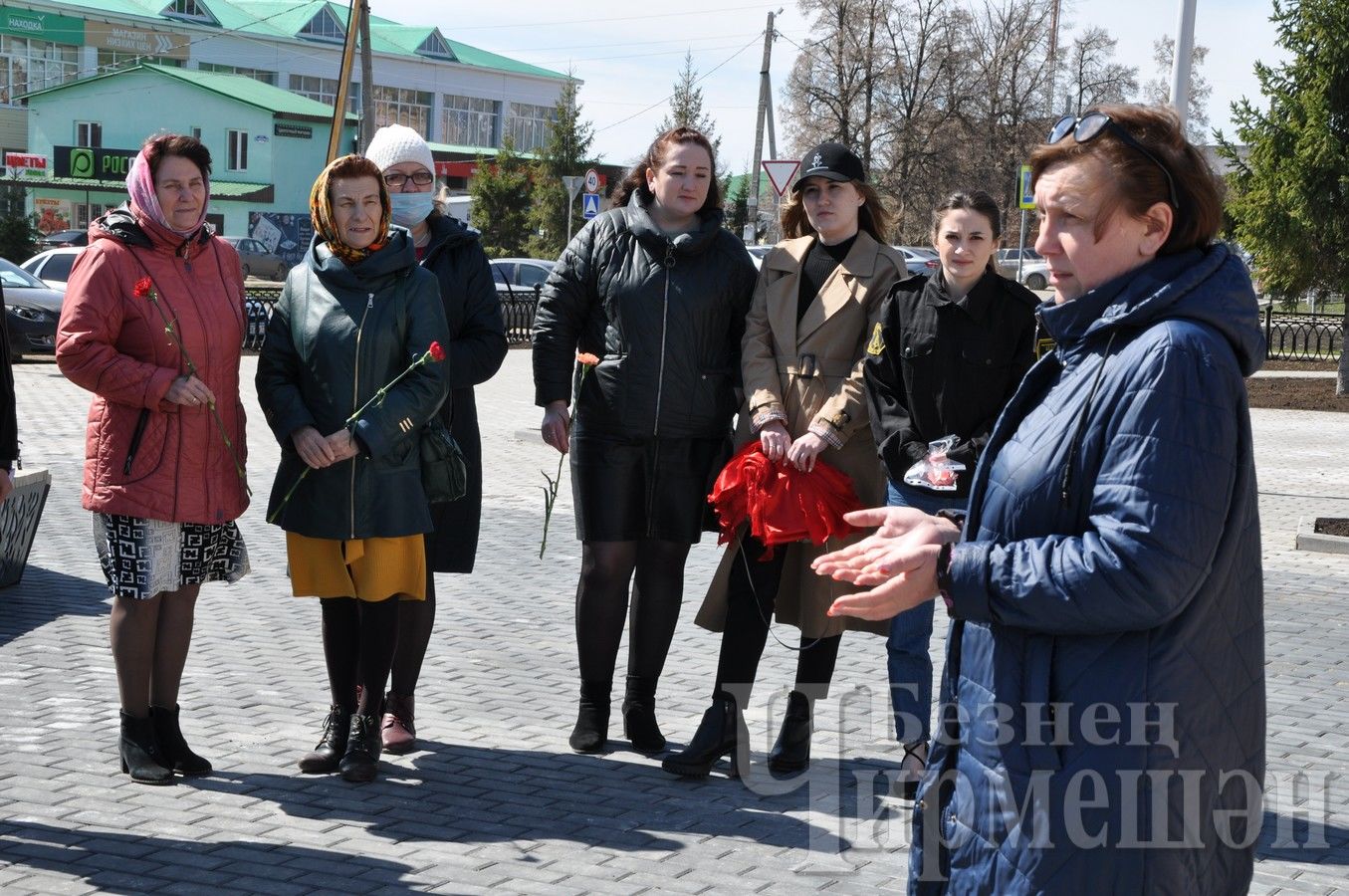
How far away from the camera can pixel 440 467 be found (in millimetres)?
5184

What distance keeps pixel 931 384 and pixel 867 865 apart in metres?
1.57

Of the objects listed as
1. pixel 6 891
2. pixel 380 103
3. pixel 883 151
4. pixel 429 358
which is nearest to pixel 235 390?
pixel 429 358

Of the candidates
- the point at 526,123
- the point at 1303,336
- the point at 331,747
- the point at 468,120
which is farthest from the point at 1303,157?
the point at 526,123

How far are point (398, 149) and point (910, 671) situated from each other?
8.55ft

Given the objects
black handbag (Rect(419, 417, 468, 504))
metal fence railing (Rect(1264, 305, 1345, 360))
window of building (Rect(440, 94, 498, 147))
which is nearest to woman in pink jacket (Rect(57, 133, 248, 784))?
black handbag (Rect(419, 417, 468, 504))

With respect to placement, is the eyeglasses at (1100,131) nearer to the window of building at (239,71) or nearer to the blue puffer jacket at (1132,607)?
the blue puffer jacket at (1132,607)

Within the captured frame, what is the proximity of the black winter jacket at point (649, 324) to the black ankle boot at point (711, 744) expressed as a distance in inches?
38.2

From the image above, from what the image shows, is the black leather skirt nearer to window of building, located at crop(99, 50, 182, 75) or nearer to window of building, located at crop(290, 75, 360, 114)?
window of building, located at crop(99, 50, 182, 75)

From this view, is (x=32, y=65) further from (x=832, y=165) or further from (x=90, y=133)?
(x=832, y=165)

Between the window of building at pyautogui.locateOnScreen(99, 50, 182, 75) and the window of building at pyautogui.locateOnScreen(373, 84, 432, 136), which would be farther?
the window of building at pyautogui.locateOnScreen(373, 84, 432, 136)

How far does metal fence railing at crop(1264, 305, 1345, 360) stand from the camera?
2942 cm

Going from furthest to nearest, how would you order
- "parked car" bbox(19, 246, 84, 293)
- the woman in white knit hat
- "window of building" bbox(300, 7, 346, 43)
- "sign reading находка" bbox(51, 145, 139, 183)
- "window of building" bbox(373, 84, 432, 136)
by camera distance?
1. "window of building" bbox(373, 84, 432, 136)
2. "window of building" bbox(300, 7, 346, 43)
3. "sign reading находка" bbox(51, 145, 139, 183)
4. "parked car" bbox(19, 246, 84, 293)
5. the woman in white knit hat

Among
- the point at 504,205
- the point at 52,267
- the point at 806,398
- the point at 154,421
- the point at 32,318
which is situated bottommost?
the point at 32,318

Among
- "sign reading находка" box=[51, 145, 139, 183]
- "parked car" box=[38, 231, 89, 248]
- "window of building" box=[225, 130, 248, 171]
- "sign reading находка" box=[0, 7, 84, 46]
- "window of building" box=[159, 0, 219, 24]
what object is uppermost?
"window of building" box=[159, 0, 219, 24]
